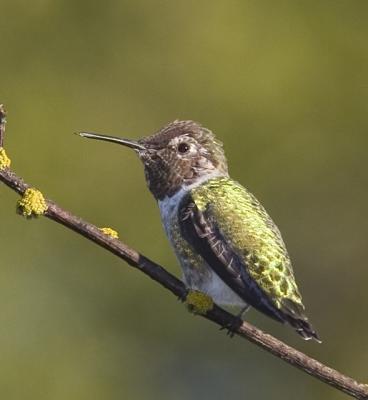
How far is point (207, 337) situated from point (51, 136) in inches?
65.3

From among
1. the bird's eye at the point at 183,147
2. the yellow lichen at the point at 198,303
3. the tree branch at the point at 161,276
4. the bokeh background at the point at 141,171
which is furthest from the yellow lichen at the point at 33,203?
the bokeh background at the point at 141,171

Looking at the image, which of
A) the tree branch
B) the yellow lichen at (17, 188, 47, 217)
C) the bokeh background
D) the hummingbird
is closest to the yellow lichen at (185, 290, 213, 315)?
the tree branch

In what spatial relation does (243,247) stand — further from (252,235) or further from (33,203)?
(33,203)

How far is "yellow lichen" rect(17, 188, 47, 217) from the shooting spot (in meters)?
3.67

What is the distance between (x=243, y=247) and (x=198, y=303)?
0.59m

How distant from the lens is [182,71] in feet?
26.9

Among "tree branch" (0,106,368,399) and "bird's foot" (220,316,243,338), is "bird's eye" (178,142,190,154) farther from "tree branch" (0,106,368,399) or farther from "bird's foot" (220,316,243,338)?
"tree branch" (0,106,368,399)

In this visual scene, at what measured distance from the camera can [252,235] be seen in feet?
14.9

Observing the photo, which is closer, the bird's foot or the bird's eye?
the bird's foot

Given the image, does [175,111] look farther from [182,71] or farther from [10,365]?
[10,365]

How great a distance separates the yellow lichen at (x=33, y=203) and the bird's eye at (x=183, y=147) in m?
1.45

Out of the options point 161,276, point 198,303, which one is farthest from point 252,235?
point 161,276

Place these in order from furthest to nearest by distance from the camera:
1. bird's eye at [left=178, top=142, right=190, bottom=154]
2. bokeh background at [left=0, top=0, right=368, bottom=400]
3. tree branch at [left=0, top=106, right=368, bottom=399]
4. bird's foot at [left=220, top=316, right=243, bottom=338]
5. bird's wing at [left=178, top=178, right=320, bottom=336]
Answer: bokeh background at [left=0, top=0, right=368, bottom=400] < bird's eye at [left=178, top=142, right=190, bottom=154] < bird's wing at [left=178, top=178, right=320, bottom=336] < bird's foot at [left=220, top=316, right=243, bottom=338] < tree branch at [left=0, top=106, right=368, bottom=399]

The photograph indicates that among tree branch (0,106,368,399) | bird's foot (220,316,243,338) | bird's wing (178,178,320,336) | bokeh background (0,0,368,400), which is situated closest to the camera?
tree branch (0,106,368,399)
